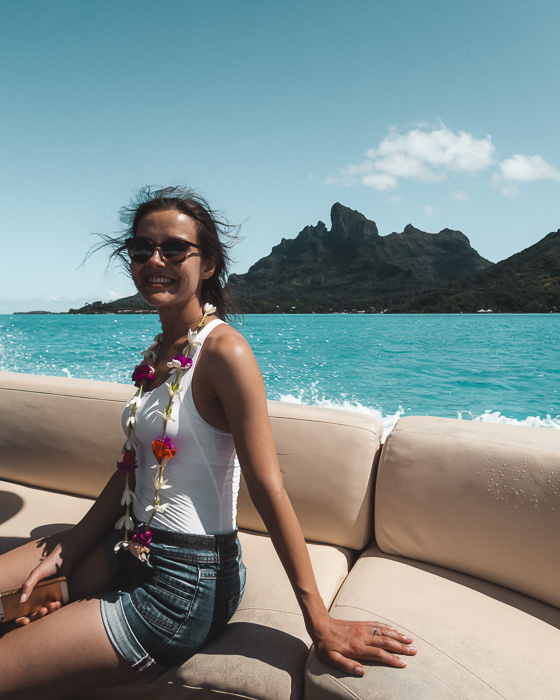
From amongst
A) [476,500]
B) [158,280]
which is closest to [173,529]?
[158,280]

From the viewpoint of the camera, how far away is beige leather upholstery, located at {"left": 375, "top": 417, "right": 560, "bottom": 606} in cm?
142

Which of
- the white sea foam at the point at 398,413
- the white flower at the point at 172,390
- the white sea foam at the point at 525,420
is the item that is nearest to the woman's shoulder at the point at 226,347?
the white flower at the point at 172,390

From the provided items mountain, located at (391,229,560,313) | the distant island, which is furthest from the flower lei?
mountain, located at (391,229,560,313)

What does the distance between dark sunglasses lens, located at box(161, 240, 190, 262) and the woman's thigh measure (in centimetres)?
92

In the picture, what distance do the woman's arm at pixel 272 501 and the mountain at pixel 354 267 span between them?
47535 millimetres

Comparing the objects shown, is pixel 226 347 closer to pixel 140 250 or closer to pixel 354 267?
pixel 140 250

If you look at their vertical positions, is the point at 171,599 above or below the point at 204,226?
below

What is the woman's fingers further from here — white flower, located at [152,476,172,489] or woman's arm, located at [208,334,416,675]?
woman's arm, located at [208,334,416,675]

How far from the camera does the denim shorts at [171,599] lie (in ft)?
3.48

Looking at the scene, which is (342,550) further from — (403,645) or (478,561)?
(403,645)

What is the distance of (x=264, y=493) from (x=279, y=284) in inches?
2283

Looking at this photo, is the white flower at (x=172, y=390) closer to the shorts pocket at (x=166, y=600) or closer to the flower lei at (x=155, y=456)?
the flower lei at (x=155, y=456)

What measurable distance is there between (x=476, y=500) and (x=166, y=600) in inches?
40.8

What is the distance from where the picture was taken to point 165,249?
4.17ft
